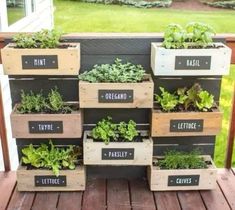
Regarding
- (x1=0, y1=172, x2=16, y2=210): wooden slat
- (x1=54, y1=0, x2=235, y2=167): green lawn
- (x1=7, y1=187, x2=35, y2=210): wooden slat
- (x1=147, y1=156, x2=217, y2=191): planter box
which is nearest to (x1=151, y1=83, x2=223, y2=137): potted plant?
(x1=147, y1=156, x2=217, y2=191): planter box

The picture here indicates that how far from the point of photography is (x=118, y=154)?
2250mm

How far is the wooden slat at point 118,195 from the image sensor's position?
2250 millimetres

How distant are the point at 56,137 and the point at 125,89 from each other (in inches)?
19.3

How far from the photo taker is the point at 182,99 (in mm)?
2236

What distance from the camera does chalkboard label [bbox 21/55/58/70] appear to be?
205 cm

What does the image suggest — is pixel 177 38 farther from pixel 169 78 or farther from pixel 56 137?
pixel 56 137

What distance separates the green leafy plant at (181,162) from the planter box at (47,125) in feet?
1.79

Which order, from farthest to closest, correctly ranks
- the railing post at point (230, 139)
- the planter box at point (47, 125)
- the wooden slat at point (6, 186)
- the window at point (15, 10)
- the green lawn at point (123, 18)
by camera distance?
1. the green lawn at point (123, 18)
2. the window at point (15, 10)
3. the railing post at point (230, 139)
4. the wooden slat at point (6, 186)
5. the planter box at point (47, 125)

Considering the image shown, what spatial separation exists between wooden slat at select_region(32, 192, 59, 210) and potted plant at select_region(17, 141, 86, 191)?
3 cm

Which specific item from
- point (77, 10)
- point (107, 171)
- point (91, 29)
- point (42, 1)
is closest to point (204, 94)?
point (107, 171)

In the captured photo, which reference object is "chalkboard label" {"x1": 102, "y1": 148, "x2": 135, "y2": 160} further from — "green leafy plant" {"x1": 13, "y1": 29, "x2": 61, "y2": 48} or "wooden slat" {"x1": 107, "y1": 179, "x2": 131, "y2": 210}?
"green leafy plant" {"x1": 13, "y1": 29, "x2": 61, "y2": 48}

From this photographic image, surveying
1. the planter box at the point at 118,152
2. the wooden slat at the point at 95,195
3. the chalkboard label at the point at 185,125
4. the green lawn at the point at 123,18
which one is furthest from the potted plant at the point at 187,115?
the green lawn at the point at 123,18

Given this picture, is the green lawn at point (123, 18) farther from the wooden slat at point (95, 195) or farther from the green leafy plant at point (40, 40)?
the green leafy plant at point (40, 40)

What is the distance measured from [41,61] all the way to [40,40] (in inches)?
→ 5.5
